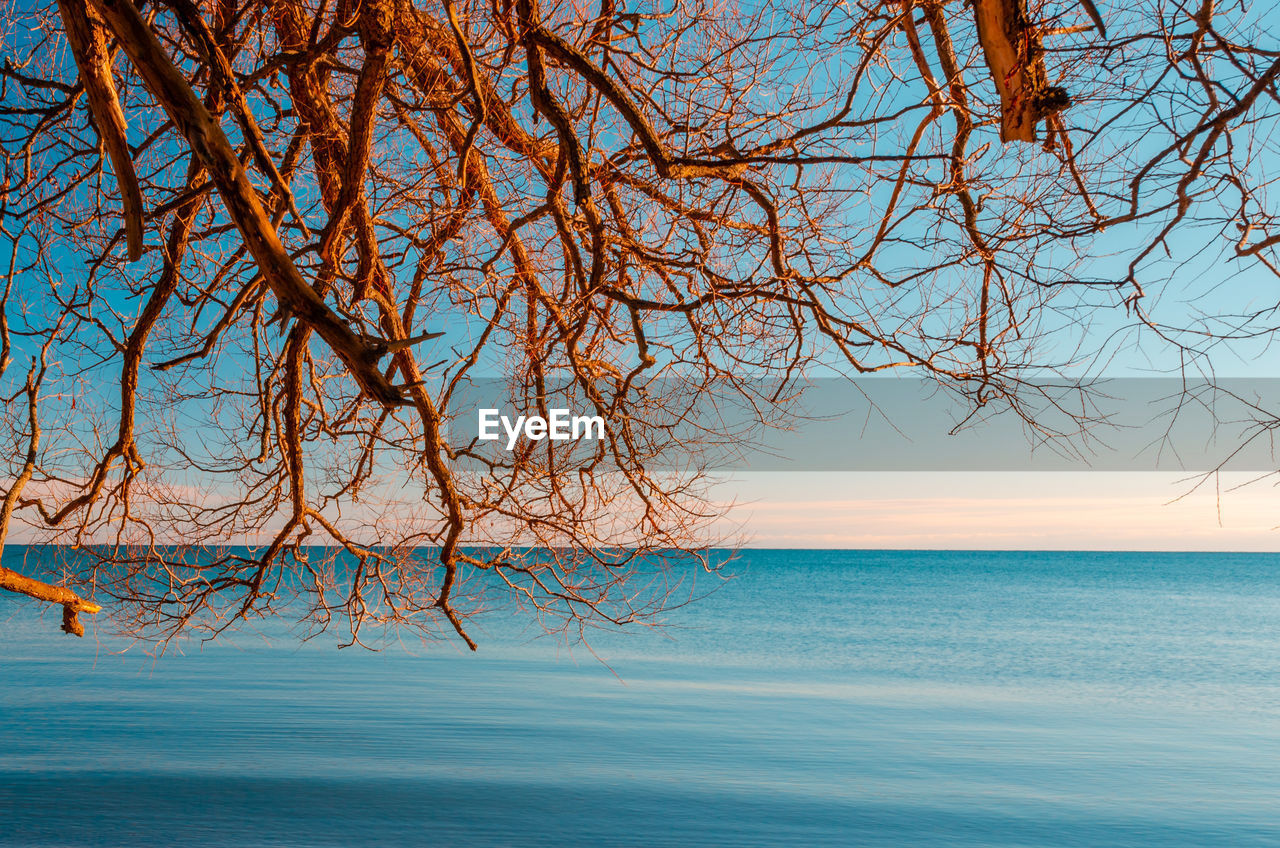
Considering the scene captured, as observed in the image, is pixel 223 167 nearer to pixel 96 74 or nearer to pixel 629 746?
pixel 96 74

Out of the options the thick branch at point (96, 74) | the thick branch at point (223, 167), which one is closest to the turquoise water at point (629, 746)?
the thick branch at point (223, 167)

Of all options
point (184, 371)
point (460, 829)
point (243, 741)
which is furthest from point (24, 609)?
point (184, 371)

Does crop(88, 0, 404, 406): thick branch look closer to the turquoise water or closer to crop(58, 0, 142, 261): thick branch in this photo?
crop(58, 0, 142, 261): thick branch

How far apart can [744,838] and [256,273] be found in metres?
4.62

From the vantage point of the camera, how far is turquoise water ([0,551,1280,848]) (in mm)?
6223

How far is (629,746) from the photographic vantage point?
8352 mm

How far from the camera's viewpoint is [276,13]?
357cm

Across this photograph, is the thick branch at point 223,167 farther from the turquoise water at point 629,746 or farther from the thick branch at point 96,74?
the turquoise water at point 629,746

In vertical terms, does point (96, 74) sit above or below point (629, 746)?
above

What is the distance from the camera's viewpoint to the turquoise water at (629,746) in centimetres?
622

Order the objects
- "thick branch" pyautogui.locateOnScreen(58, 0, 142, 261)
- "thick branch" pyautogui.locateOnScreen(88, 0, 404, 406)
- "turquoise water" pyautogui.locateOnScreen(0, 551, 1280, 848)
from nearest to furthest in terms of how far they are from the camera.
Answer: "thick branch" pyautogui.locateOnScreen(88, 0, 404, 406) < "thick branch" pyautogui.locateOnScreen(58, 0, 142, 261) < "turquoise water" pyautogui.locateOnScreen(0, 551, 1280, 848)

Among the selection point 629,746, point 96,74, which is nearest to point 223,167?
point 96,74

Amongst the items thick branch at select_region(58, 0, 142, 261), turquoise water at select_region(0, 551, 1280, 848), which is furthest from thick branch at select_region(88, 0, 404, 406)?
turquoise water at select_region(0, 551, 1280, 848)

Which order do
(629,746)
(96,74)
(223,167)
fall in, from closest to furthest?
1. (223,167)
2. (96,74)
3. (629,746)
